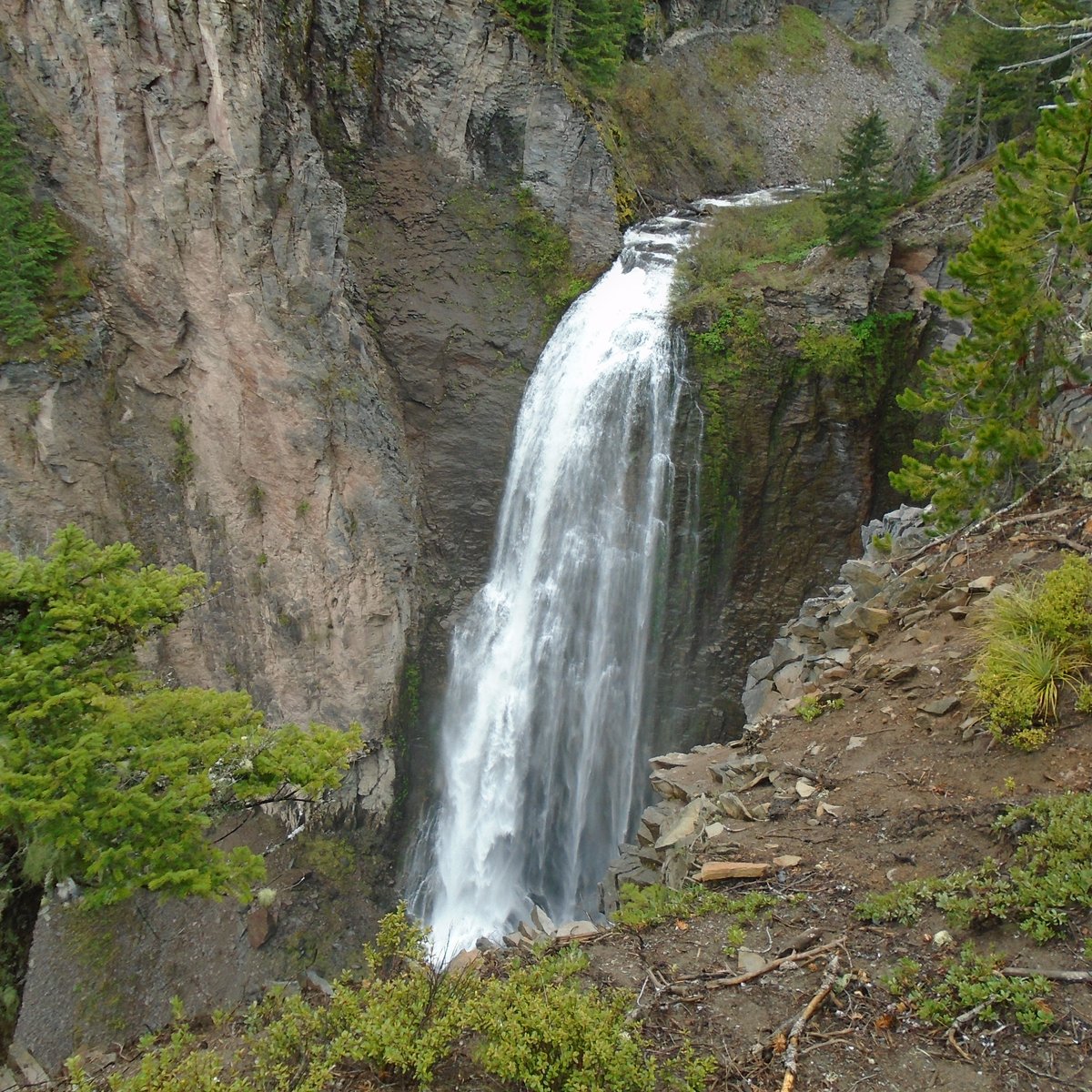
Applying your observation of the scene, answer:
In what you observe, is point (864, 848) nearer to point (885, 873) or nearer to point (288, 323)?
point (885, 873)

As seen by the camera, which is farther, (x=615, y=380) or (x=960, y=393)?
(x=615, y=380)

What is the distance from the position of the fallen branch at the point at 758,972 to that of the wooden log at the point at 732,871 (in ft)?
3.62

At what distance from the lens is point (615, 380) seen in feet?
53.2

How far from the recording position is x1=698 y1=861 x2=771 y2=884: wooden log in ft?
19.8

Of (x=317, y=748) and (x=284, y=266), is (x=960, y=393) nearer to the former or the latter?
(x=317, y=748)

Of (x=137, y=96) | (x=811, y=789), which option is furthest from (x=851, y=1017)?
(x=137, y=96)

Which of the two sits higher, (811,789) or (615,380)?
(615,380)

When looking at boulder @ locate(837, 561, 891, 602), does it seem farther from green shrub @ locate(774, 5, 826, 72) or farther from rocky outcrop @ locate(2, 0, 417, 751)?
green shrub @ locate(774, 5, 826, 72)

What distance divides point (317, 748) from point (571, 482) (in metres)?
10.7

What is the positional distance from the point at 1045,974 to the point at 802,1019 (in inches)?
51.3

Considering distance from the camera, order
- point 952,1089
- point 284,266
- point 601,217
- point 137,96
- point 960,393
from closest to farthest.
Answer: point 952,1089 < point 960,393 < point 137,96 < point 284,266 < point 601,217

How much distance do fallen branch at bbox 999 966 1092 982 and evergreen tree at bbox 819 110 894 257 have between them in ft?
50.6

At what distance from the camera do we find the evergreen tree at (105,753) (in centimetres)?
497

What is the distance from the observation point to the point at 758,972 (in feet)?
15.8
